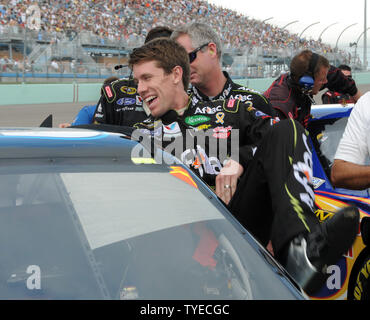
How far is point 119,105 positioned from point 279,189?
60.9 inches

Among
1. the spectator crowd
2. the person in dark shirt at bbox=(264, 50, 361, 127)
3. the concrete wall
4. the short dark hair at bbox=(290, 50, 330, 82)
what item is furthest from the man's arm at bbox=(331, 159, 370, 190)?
the spectator crowd

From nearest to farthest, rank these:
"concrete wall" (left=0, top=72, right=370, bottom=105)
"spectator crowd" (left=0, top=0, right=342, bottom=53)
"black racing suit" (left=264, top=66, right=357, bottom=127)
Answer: "black racing suit" (left=264, top=66, right=357, bottom=127), "concrete wall" (left=0, top=72, right=370, bottom=105), "spectator crowd" (left=0, top=0, right=342, bottom=53)

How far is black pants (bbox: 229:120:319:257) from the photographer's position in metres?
2.00

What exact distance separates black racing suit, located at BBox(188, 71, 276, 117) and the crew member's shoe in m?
1.62

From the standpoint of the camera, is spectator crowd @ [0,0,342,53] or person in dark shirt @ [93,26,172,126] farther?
spectator crowd @ [0,0,342,53]

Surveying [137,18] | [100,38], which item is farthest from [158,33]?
[137,18]

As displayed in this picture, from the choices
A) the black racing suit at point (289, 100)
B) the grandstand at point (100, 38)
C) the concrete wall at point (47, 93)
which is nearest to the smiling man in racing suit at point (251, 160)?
the black racing suit at point (289, 100)

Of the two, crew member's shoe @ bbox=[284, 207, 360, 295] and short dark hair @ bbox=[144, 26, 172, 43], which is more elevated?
short dark hair @ bbox=[144, 26, 172, 43]

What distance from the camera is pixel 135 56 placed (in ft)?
9.36

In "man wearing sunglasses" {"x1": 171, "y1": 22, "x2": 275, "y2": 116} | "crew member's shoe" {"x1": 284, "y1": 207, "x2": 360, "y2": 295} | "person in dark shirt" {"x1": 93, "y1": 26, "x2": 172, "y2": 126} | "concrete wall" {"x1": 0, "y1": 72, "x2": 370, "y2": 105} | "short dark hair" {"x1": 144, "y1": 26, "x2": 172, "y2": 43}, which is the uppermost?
"short dark hair" {"x1": 144, "y1": 26, "x2": 172, "y2": 43}

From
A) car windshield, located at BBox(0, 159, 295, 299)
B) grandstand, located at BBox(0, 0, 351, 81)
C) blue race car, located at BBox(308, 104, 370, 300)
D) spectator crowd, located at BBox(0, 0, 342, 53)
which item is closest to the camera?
car windshield, located at BBox(0, 159, 295, 299)

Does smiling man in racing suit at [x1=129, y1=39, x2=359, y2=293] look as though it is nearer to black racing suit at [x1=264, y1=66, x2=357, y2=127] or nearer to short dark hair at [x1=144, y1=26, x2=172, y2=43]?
short dark hair at [x1=144, y1=26, x2=172, y2=43]

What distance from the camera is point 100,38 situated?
70.7 feet
